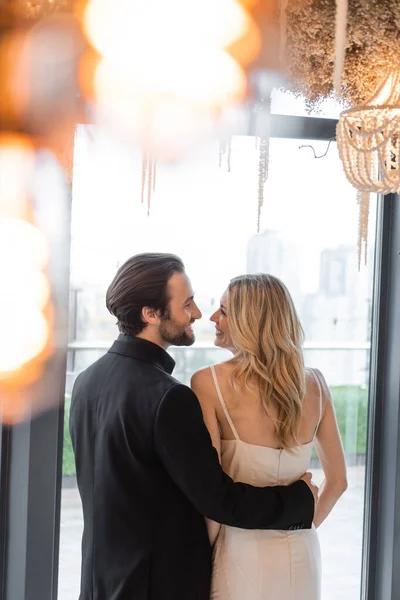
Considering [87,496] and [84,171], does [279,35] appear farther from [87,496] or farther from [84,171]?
[87,496]

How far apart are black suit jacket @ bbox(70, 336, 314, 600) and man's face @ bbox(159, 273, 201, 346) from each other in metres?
0.07

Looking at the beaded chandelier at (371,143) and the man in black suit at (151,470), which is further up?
the beaded chandelier at (371,143)

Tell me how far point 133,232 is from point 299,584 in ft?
4.38

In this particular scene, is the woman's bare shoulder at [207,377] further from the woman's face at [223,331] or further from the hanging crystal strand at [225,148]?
the hanging crystal strand at [225,148]

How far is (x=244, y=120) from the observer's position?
2.63 m

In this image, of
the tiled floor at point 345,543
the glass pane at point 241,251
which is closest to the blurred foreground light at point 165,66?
the glass pane at point 241,251

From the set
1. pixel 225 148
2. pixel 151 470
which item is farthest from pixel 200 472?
pixel 225 148

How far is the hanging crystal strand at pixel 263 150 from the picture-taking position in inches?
92.9

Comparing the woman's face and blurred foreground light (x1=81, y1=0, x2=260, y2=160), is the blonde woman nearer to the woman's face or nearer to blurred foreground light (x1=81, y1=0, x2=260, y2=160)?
the woman's face

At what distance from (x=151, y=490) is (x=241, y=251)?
1.13 meters

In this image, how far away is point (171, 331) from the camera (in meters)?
2.04

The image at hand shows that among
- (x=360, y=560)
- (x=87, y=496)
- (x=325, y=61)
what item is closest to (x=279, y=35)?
(x=325, y=61)

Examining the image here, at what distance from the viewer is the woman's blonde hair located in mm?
2053

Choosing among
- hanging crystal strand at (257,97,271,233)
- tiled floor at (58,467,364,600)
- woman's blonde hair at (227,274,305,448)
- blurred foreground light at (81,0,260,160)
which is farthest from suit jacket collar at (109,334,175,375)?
tiled floor at (58,467,364,600)
